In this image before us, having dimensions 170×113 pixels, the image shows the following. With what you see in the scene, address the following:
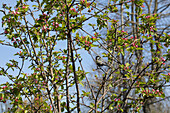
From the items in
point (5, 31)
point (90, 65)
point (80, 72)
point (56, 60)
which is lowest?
point (80, 72)

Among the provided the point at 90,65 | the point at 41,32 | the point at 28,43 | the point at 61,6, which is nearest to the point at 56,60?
the point at 28,43

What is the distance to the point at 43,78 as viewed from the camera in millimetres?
2615

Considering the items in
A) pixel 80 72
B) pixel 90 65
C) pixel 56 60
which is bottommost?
pixel 80 72

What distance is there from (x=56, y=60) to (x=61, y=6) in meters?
0.89

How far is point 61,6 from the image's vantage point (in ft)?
7.51

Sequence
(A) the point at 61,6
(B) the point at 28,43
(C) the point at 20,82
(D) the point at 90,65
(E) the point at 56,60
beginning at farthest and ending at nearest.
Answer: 1. (D) the point at 90,65
2. (E) the point at 56,60
3. (B) the point at 28,43
4. (C) the point at 20,82
5. (A) the point at 61,6

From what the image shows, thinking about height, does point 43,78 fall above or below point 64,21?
below

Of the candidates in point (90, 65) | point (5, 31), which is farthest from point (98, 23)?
point (90, 65)

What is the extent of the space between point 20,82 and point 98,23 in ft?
3.88

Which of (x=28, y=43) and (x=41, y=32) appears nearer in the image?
(x=41, y=32)

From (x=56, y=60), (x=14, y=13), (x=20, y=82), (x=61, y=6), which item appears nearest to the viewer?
(x=14, y=13)

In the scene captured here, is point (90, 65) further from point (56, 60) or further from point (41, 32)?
point (41, 32)

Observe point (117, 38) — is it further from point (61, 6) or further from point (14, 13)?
point (14, 13)

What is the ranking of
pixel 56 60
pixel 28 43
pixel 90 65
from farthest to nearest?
pixel 90 65 → pixel 56 60 → pixel 28 43
